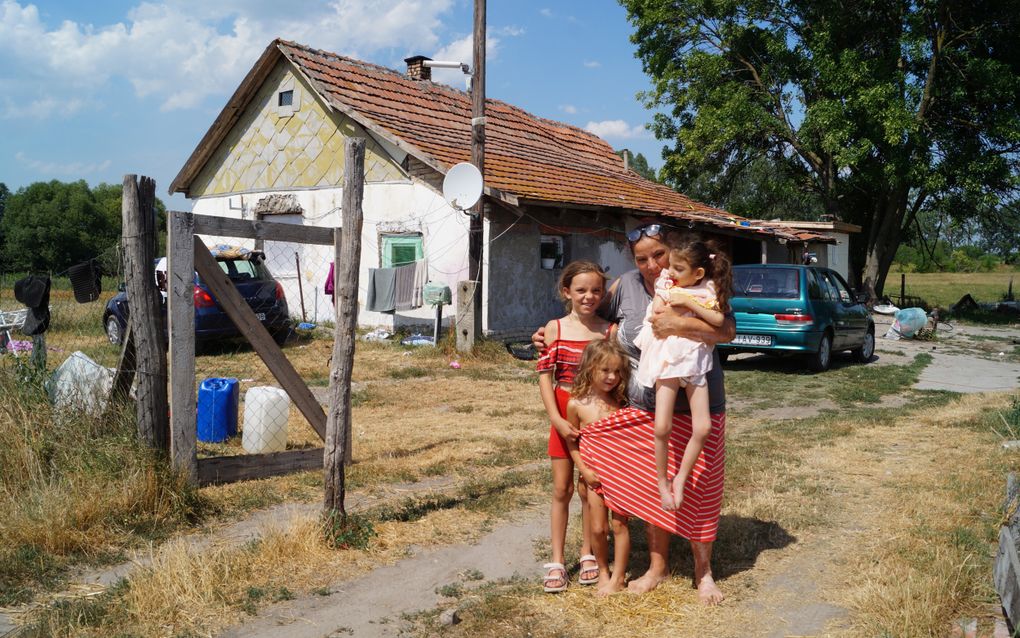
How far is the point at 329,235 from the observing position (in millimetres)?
6082

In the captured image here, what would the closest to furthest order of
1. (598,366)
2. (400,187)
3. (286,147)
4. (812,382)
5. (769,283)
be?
1. (598,366)
2. (812,382)
3. (769,283)
4. (400,187)
5. (286,147)

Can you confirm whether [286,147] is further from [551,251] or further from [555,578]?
[555,578]


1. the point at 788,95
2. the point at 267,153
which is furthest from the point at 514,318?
the point at 788,95

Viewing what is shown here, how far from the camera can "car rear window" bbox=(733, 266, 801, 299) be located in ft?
38.6

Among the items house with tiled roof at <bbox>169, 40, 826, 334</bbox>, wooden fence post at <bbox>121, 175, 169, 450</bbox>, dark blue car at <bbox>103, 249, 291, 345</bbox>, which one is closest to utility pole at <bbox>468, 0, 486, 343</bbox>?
house with tiled roof at <bbox>169, 40, 826, 334</bbox>

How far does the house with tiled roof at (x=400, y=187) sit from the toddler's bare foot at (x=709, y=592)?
9984mm

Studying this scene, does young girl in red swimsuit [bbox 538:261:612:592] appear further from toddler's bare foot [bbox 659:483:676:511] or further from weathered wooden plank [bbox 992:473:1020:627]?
weathered wooden plank [bbox 992:473:1020:627]

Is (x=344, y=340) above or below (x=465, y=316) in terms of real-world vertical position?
above

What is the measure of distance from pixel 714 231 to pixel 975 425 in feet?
40.8

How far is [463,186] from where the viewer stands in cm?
1262

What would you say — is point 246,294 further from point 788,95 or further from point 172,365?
point 788,95

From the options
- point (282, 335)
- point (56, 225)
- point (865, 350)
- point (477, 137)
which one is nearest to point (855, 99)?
point (865, 350)

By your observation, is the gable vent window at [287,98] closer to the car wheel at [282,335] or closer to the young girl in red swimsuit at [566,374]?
the car wheel at [282,335]

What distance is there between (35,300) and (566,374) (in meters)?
4.82
